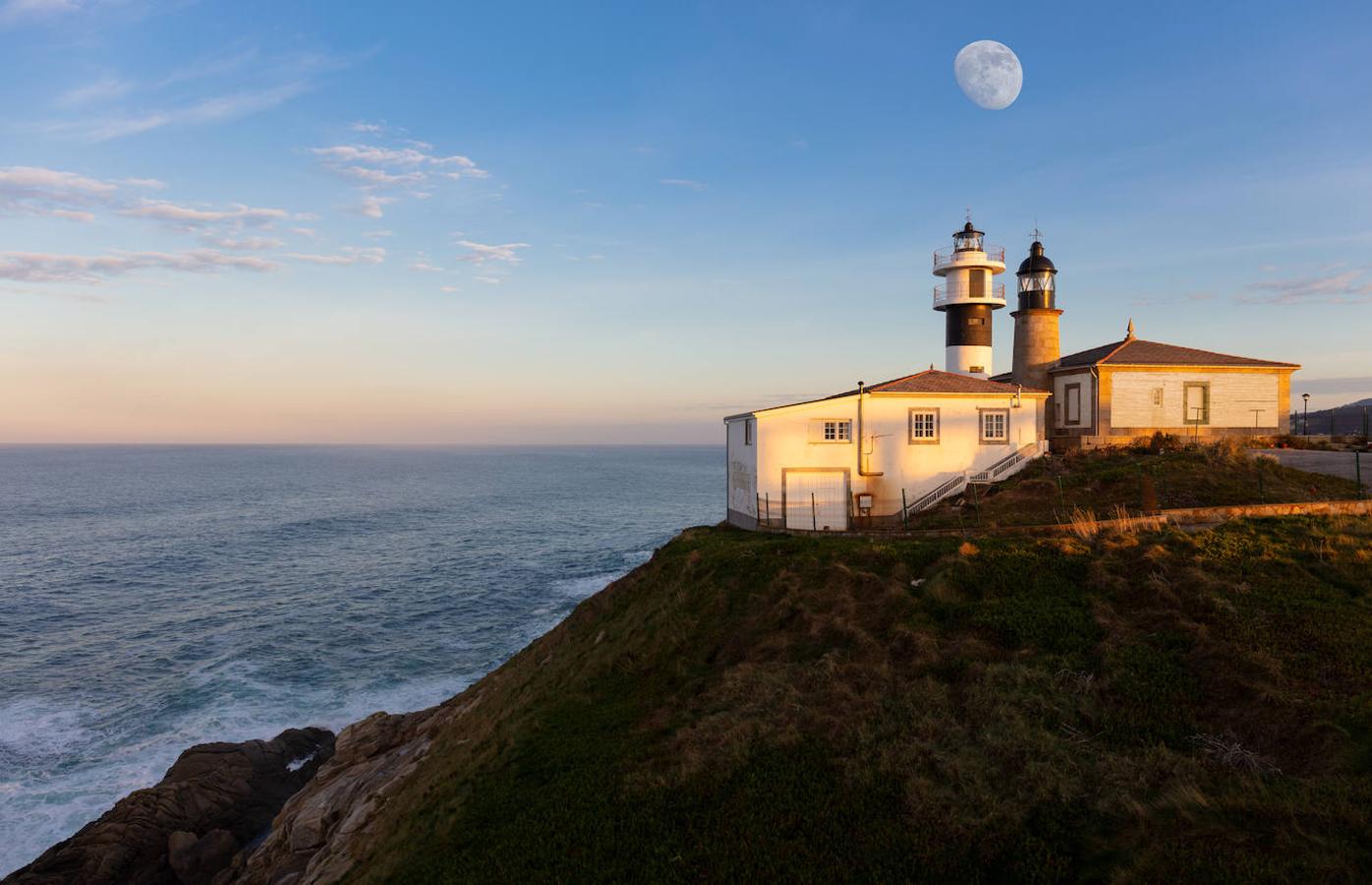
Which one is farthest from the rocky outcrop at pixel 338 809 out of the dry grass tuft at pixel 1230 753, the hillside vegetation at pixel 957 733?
the dry grass tuft at pixel 1230 753

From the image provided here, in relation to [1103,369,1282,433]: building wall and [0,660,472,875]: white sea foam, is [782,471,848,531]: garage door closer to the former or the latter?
[1103,369,1282,433]: building wall

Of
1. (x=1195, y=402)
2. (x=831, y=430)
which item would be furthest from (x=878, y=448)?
(x=1195, y=402)

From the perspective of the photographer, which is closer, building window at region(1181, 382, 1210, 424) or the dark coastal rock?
the dark coastal rock

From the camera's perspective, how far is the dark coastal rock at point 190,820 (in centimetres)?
1766

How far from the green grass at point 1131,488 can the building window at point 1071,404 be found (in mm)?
3954

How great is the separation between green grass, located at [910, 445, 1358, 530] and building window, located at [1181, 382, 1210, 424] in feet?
11.2

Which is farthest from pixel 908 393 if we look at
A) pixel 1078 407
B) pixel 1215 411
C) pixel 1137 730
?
pixel 1137 730

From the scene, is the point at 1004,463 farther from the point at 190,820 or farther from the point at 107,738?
the point at 107,738

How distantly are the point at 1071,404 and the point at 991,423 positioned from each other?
685 centimetres

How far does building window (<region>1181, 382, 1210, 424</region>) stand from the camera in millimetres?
33312

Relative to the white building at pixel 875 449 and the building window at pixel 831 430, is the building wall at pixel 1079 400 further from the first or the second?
the building window at pixel 831 430

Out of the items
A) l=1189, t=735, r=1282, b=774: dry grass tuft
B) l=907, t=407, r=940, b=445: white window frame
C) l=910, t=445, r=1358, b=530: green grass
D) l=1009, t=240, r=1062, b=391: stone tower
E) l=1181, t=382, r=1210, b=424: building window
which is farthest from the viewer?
l=1009, t=240, r=1062, b=391: stone tower

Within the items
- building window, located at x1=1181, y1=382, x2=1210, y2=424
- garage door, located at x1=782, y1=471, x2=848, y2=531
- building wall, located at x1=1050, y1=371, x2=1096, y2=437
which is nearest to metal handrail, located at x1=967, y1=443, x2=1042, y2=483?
building wall, located at x1=1050, y1=371, x2=1096, y2=437

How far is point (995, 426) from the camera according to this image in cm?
3089
